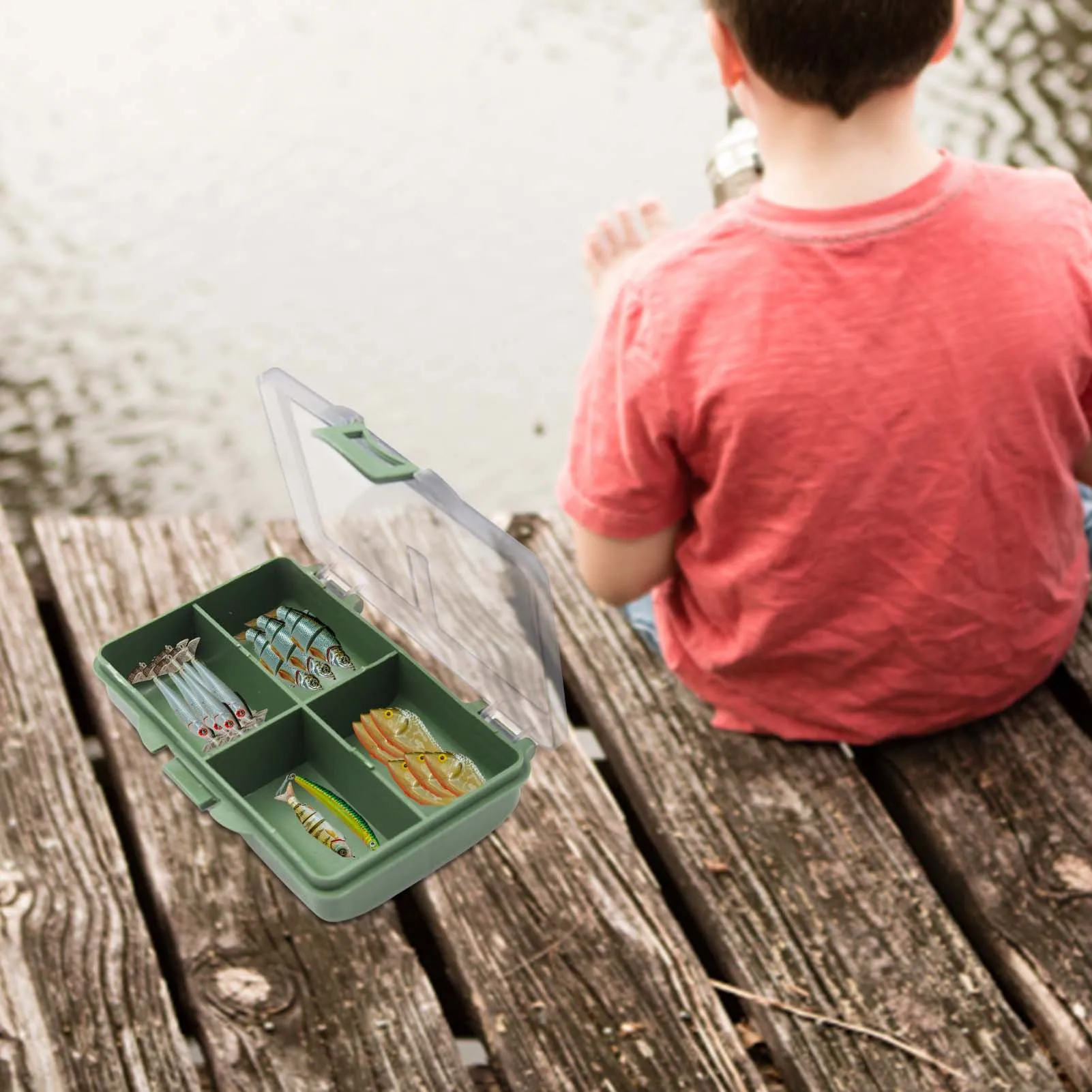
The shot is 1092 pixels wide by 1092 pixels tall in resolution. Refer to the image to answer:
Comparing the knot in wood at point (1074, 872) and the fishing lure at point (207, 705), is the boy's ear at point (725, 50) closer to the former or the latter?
the fishing lure at point (207, 705)

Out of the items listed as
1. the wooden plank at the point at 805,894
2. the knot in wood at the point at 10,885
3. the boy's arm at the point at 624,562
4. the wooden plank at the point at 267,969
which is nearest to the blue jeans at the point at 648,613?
the wooden plank at the point at 805,894

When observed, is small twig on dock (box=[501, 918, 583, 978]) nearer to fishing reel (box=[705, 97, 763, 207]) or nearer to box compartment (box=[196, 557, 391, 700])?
box compartment (box=[196, 557, 391, 700])

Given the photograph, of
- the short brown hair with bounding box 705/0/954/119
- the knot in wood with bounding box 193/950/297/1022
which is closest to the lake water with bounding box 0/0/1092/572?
the knot in wood with bounding box 193/950/297/1022

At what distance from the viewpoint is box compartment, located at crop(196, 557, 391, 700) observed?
1134 millimetres

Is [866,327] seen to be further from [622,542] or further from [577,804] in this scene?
[577,804]

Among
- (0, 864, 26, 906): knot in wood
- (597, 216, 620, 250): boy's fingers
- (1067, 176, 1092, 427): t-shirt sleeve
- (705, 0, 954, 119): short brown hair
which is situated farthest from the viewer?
(597, 216, 620, 250): boy's fingers

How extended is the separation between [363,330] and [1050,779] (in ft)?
3.87

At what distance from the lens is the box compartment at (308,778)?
1.03 m

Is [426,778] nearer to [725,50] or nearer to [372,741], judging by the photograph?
[372,741]

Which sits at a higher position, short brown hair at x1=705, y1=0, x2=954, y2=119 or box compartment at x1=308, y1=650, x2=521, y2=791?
short brown hair at x1=705, y1=0, x2=954, y2=119

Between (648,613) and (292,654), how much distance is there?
41 centimetres

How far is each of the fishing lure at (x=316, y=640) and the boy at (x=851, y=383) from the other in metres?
0.22

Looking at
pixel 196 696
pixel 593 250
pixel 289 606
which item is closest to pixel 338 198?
pixel 593 250

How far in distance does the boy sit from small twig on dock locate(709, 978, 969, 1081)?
27 centimetres
